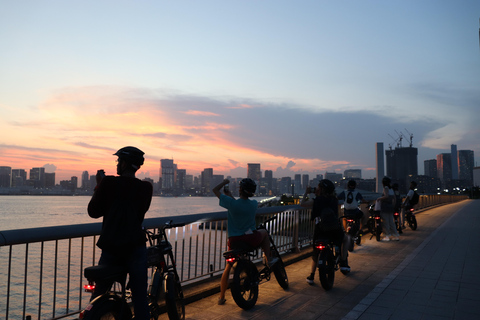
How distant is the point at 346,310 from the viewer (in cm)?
532

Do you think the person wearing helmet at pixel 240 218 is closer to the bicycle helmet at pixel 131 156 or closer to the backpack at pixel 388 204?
the bicycle helmet at pixel 131 156

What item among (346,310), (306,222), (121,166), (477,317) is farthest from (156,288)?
(306,222)

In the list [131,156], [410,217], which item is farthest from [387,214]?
[131,156]

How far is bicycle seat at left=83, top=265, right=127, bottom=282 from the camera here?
2889mm

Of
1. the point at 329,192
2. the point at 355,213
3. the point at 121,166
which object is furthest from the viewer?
the point at 355,213

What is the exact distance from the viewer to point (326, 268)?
20.3 feet

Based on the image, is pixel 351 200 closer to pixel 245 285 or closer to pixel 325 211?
pixel 325 211

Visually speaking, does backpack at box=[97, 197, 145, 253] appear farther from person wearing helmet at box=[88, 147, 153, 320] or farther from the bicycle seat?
the bicycle seat

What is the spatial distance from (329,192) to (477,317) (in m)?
2.58

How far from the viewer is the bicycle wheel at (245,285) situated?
5.07 metres

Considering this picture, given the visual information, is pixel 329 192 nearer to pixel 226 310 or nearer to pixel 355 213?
pixel 226 310

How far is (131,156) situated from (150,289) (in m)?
1.29

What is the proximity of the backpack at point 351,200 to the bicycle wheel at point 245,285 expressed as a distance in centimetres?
494

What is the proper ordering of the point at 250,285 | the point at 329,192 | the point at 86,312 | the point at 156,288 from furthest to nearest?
the point at 329,192 → the point at 250,285 → the point at 156,288 → the point at 86,312
